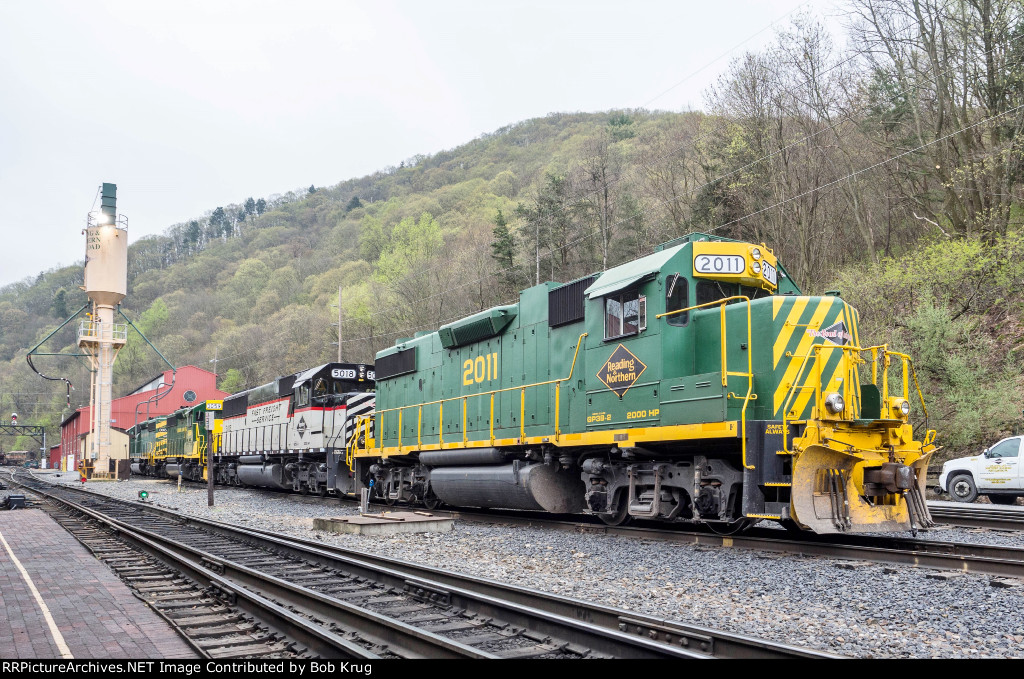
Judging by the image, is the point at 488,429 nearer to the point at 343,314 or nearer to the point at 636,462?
the point at 636,462

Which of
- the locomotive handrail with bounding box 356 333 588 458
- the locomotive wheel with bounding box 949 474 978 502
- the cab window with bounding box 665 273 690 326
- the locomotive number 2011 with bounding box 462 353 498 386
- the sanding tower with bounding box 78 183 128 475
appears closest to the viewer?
the cab window with bounding box 665 273 690 326

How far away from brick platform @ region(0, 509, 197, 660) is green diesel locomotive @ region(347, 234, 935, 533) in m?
5.75

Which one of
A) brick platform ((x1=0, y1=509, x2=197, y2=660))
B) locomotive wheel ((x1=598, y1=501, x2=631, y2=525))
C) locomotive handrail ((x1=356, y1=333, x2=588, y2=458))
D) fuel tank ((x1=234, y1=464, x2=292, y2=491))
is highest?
locomotive handrail ((x1=356, y1=333, x2=588, y2=458))

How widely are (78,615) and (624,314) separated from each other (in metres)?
6.82

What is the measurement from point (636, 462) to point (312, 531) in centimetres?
590

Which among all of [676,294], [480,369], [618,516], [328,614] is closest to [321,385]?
[480,369]

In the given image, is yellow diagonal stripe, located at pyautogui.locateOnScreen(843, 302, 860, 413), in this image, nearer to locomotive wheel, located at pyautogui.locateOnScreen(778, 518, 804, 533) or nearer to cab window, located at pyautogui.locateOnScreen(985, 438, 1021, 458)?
locomotive wheel, located at pyautogui.locateOnScreen(778, 518, 804, 533)

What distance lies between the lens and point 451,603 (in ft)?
20.2

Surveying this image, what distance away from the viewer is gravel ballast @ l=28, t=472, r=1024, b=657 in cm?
500

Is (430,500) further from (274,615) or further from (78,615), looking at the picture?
(274,615)

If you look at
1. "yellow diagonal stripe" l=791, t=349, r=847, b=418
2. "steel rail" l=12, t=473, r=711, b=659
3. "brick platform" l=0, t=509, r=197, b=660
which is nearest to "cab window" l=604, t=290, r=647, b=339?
"yellow diagonal stripe" l=791, t=349, r=847, b=418

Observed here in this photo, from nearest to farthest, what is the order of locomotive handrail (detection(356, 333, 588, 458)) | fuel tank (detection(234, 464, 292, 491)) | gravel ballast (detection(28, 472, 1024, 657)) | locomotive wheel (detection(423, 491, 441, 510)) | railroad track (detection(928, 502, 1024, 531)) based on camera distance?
gravel ballast (detection(28, 472, 1024, 657))
railroad track (detection(928, 502, 1024, 531))
locomotive handrail (detection(356, 333, 588, 458))
locomotive wheel (detection(423, 491, 441, 510))
fuel tank (detection(234, 464, 292, 491))

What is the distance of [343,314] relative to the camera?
51.5 m

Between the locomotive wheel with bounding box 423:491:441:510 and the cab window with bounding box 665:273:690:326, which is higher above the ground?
the cab window with bounding box 665:273:690:326
